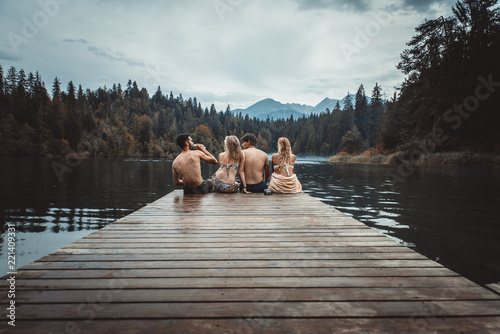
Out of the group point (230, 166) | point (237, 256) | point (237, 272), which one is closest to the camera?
point (237, 272)

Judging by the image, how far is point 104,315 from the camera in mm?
1952

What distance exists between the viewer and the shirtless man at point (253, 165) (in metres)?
8.28

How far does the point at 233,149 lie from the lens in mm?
7859

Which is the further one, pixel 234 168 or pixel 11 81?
pixel 11 81

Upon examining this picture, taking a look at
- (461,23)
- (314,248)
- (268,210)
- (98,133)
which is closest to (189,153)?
(268,210)

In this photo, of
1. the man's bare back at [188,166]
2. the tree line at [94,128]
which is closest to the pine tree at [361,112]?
the tree line at [94,128]

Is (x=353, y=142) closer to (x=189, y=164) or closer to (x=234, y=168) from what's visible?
(x=234, y=168)

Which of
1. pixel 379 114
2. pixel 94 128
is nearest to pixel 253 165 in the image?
pixel 379 114

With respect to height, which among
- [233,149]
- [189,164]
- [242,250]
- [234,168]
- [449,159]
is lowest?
[242,250]

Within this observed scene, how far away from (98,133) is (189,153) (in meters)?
107

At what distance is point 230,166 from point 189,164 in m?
1.33

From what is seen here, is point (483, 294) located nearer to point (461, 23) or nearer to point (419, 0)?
point (419, 0)

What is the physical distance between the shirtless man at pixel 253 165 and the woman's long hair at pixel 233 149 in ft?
1.14

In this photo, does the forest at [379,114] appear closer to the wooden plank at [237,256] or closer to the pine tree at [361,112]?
the pine tree at [361,112]
